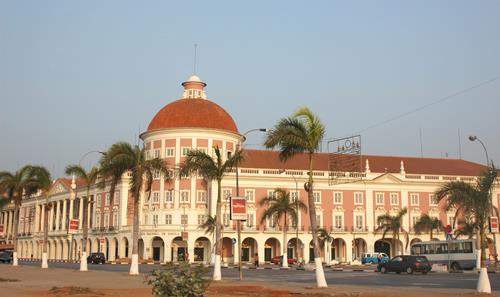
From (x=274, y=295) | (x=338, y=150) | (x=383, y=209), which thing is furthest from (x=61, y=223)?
(x=274, y=295)

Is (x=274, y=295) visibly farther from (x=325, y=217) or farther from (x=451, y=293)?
(x=325, y=217)

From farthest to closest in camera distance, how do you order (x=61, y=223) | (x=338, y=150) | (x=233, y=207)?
(x=61, y=223) → (x=338, y=150) → (x=233, y=207)

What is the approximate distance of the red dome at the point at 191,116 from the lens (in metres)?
85.2

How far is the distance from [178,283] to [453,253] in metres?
43.7

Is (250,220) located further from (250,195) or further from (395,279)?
(395,279)

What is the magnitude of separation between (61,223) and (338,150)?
7246cm

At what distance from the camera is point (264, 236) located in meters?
82.2

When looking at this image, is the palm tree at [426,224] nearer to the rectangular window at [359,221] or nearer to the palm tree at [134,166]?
the rectangular window at [359,221]

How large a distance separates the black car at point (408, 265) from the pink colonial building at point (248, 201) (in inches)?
1220

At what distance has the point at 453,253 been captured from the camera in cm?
5272

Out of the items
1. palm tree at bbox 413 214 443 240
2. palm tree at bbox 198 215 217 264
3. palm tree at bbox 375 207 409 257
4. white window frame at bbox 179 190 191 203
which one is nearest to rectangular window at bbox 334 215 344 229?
palm tree at bbox 375 207 409 257

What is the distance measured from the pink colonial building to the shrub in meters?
65.0

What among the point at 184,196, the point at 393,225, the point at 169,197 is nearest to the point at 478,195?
the point at 393,225

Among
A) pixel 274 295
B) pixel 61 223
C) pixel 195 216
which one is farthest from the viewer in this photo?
pixel 61 223
